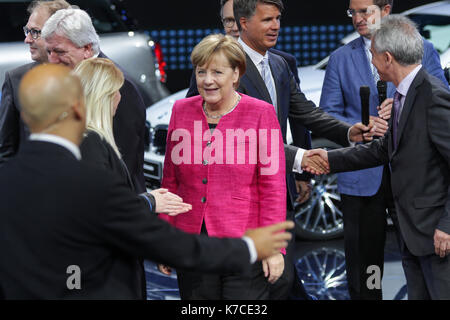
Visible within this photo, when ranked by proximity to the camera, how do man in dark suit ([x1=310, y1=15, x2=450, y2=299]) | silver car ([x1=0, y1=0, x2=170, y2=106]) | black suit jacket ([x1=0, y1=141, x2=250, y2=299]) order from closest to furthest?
black suit jacket ([x1=0, y1=141, x2=250, y2=299]), man in dark suit ([x1=310, y1=15, x2=450, y2=299]), silver car ([x1=0, y1=0, x2=170, y2=106])

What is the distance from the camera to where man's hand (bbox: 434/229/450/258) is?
3615 mm

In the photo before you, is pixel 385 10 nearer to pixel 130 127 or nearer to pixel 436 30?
pixel 130 127

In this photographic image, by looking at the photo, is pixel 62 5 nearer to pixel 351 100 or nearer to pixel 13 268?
pixel 351 100

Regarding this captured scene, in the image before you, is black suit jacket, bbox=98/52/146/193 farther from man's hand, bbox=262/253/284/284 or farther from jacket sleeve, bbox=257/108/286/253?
man's hand, bbox=262/253/284/284

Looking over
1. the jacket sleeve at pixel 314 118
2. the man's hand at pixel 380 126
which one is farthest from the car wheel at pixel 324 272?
the man's hand at pixel 380 126

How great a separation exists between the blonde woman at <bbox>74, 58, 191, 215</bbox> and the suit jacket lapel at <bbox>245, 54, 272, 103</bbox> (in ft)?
3.22

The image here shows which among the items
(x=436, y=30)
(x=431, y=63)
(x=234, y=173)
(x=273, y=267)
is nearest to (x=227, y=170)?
(x=234, y=173)

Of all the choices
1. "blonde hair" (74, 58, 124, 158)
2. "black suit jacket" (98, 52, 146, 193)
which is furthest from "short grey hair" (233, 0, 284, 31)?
"blonde hair" (74, 58, 124, 158)

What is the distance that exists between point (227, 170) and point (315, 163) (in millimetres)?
1026

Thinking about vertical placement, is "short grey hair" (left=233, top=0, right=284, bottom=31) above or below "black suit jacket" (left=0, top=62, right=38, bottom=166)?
above

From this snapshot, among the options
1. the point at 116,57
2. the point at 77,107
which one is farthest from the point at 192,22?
the point at 77,107

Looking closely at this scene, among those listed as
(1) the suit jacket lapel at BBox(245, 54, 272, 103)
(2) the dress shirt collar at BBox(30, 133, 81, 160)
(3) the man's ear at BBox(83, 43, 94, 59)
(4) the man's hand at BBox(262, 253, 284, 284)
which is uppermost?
(2) the dress shirt collar at BBox(30, 133, 81, 160)

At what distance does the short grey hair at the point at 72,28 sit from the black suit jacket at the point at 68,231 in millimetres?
1723

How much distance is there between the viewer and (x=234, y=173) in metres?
3.53
